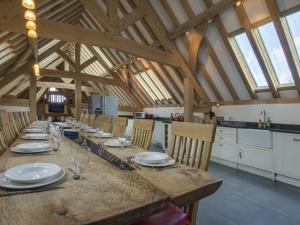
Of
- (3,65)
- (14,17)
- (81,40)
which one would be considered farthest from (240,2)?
(3,65)

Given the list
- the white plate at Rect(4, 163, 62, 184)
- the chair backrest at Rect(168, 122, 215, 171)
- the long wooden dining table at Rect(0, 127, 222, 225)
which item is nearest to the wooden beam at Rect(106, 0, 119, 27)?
the chair backrest at Rect(168, 122, 215, 171)

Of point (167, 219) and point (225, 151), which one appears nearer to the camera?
point (167, 219)

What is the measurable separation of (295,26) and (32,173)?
3.88 meters

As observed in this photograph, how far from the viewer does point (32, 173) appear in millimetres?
1033

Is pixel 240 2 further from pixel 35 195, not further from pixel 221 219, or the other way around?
pixel 35 195

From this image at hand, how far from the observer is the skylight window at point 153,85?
24.1 feet

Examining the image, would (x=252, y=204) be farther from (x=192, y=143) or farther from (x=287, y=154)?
(x=192, y=143)

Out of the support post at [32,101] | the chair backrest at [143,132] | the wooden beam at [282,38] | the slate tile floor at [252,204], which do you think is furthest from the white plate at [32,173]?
the support post at [32,101]

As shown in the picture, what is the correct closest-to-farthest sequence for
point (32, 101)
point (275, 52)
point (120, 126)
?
point (120, 126), point (275, 52), point (32, 101)

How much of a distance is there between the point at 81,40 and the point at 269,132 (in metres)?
3.64

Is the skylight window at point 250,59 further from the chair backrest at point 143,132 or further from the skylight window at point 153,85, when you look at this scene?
the skylight window at point 153,85

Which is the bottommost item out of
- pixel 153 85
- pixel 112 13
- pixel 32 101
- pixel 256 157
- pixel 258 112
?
pixel 256 157

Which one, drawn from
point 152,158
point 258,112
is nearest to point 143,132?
point 152,158

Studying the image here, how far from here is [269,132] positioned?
358cm
